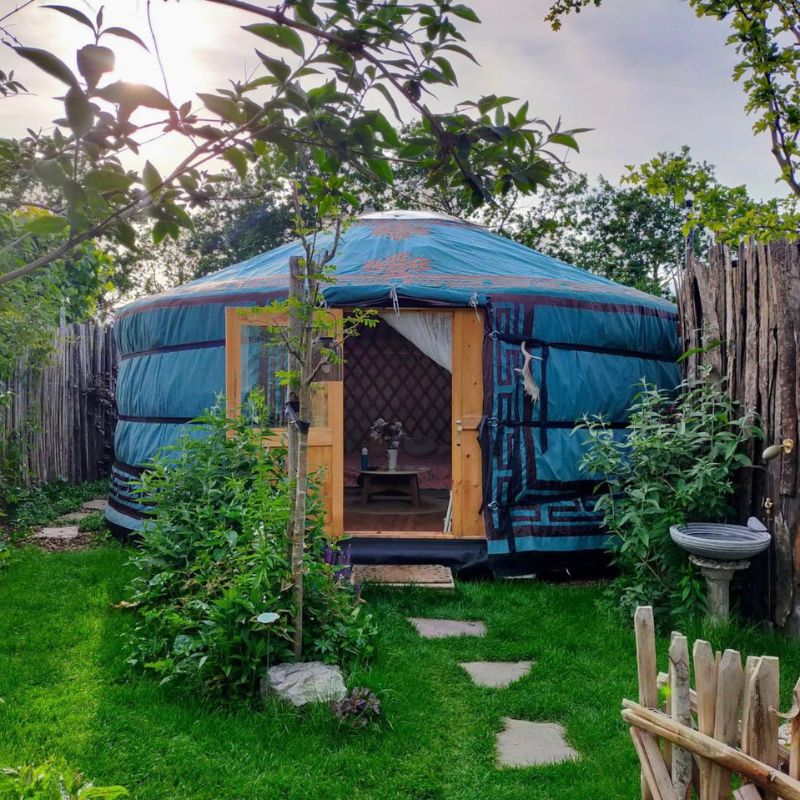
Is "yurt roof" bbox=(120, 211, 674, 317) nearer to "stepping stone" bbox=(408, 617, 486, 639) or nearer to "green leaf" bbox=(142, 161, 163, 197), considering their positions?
"stepping stone" bbox=(408, 617, 486, 639)

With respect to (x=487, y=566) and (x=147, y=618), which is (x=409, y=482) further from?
(x=147, y=618)

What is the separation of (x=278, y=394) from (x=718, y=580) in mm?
2327

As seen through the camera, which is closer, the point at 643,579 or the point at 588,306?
the point at 643,579

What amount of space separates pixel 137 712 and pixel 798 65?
4153mm

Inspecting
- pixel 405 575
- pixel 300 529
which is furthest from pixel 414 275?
pixel 300 529

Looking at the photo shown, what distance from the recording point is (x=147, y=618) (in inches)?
103

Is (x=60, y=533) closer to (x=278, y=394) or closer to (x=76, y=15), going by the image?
(x=278, y=394)

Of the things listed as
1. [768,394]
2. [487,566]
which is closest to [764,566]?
[768,394]

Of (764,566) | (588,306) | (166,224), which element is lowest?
(764,566)

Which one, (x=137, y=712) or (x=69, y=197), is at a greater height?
(x=69, y=197)

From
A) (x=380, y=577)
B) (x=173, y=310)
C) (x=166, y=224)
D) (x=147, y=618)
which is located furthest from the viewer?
(x=173, y=310)

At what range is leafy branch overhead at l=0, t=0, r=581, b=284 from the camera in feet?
2.07

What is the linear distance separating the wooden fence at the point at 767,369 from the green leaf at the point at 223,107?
8.59 feet

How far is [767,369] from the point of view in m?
2.94
